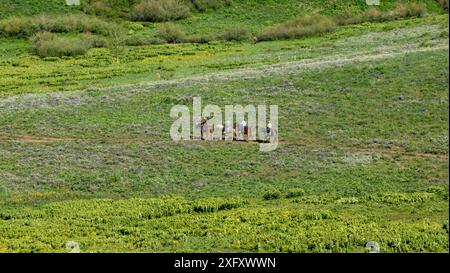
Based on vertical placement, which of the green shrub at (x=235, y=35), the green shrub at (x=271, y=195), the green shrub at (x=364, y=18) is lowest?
the green shrub at (x=271, y=195)

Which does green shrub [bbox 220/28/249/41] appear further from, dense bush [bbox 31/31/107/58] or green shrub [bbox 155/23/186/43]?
dense bush [bbox 31/31/107/58]

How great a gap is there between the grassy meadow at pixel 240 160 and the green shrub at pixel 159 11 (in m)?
41.7

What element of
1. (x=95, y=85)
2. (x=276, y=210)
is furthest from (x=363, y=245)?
(x=95, y=85)

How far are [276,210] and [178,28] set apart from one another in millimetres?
78609

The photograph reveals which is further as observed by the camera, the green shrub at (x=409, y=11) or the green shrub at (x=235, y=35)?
the green shrub at (x=409, y=11)

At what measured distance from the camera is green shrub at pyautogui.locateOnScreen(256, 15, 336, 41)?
9494cm

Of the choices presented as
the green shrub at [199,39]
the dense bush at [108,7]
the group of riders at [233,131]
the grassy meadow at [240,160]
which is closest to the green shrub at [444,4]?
the grassy meadow at [240,160]

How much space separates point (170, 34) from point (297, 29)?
18901 mm

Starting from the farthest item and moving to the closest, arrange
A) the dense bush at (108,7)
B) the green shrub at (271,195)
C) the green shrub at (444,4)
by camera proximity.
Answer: the dense bush at (108,7) < the green shrub at (444,4) < the green shrub at (271,195)

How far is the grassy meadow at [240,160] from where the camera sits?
2584 cm

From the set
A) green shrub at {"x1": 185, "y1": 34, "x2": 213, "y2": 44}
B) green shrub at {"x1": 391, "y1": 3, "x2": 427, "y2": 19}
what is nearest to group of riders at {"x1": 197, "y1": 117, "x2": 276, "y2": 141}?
green shrub at {"x1": 185, "y1": 34, "x2": 213, "y2": 44}

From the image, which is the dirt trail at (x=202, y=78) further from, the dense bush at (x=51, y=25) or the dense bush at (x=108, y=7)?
the dense bush at (x=108, y=7)
